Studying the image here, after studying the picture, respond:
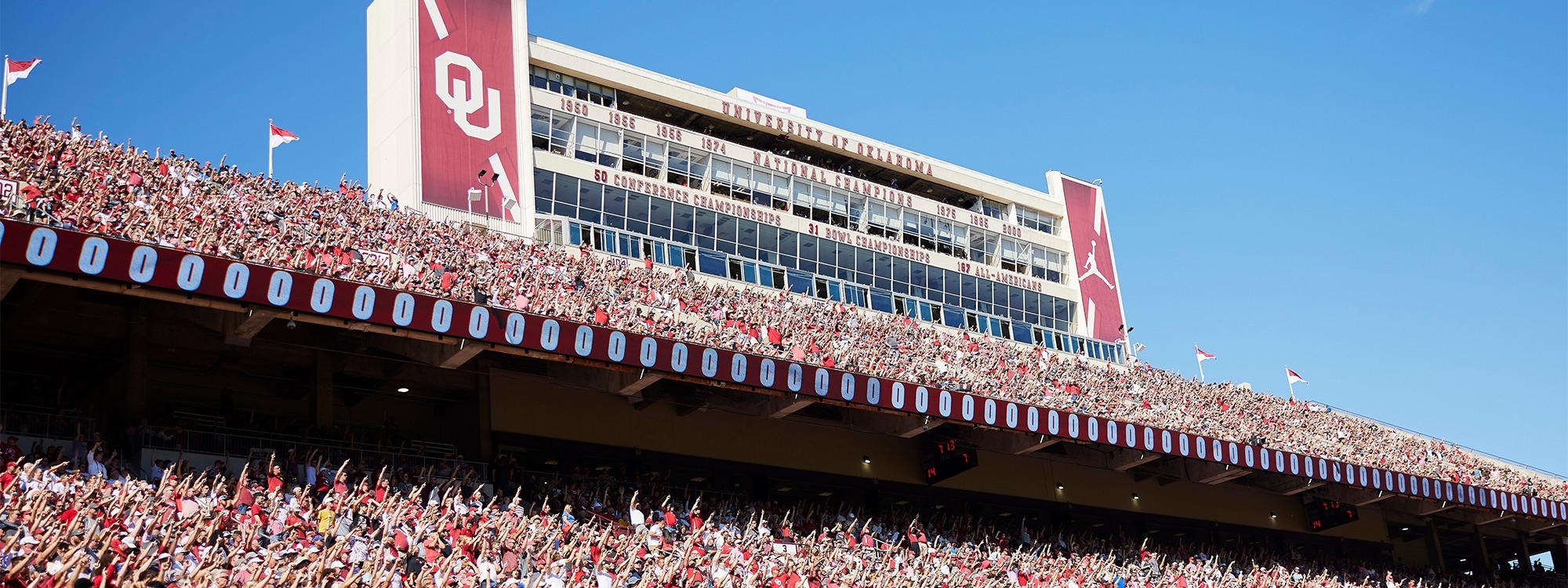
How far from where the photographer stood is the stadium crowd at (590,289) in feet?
63.2

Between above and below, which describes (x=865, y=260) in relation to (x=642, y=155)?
below

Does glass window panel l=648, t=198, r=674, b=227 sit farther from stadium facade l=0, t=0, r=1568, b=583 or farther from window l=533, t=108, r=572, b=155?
window l=533, t=108, r=572, b=155

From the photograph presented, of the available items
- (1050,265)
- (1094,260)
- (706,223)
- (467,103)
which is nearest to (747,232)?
(706,223)

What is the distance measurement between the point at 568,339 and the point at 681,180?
1627 cm

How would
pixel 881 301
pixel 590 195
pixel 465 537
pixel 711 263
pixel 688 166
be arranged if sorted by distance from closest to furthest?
1. pixel 465 537
2. pixel 590 195
3. pixel 711 263
4. pixel 688 166
5. pixel 881 301

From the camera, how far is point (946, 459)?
29.8 m

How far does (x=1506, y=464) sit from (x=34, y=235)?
160 ft

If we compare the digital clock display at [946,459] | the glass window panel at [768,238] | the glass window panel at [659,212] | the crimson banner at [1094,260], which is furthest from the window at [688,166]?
the crimson banner at [1094,260]

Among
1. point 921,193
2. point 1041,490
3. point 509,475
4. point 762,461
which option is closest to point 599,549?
point 509,475

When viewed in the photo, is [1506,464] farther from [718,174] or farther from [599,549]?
[599,549]

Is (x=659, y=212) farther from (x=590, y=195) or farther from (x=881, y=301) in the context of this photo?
(x=881, y=301)

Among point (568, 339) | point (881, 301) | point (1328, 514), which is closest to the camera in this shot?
point (568, 339)

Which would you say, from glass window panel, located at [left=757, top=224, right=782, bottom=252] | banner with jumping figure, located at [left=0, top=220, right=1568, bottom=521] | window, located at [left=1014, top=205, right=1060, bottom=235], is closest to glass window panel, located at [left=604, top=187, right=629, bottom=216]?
glass window panel, located at [left=757, top=224, right=782, bottom=252]

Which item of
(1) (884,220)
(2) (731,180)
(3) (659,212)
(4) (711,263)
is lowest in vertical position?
(4) (711,263)
